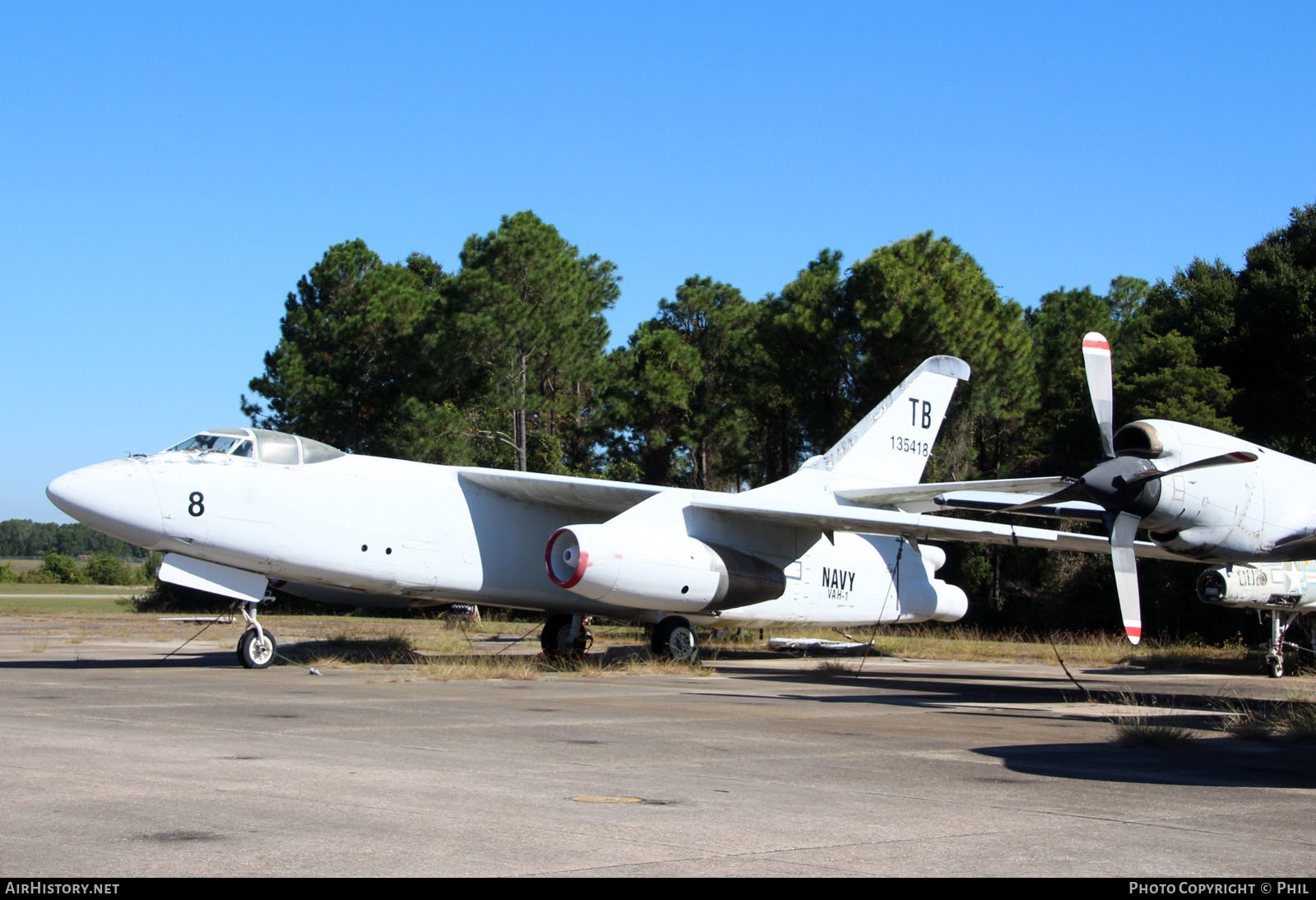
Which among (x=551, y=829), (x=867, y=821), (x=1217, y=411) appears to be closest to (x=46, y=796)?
(x=551, y=829)

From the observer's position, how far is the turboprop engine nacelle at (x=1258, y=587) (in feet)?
67.4

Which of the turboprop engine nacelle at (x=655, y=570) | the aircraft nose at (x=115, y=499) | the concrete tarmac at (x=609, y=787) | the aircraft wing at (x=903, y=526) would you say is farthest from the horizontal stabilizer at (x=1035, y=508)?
the aircraft nose at (x=115, y=499)

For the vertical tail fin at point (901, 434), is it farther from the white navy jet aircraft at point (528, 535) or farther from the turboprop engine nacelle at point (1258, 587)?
the turboprop engine nacelle at point (1258, 587)

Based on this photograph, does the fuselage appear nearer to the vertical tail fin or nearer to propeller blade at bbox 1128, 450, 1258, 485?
propeller blade at bbox 1128, 450, 1258, 485

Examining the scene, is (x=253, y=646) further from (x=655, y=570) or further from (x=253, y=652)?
(x=655, y=570)

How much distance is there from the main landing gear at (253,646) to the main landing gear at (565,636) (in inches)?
188

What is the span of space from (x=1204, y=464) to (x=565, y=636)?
37.4 feet

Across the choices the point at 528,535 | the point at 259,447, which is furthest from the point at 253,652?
the point at 528,535

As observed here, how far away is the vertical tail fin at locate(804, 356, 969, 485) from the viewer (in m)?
22.0

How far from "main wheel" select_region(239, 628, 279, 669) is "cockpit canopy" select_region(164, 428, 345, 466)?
8.02ft

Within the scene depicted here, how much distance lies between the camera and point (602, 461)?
49250mm

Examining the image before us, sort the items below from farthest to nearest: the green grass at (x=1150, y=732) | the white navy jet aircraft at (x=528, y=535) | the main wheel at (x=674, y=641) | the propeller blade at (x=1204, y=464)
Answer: the main wheel at (x=674, y=641) < the white navy jet aircraft at (x=528, y=535) < the propeller blade at (x=1204, y=464) < the green grass at (x=1150, y=732)
